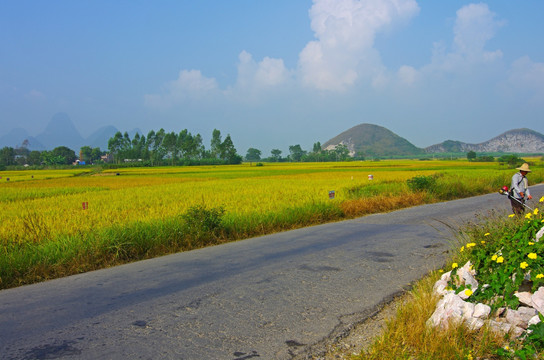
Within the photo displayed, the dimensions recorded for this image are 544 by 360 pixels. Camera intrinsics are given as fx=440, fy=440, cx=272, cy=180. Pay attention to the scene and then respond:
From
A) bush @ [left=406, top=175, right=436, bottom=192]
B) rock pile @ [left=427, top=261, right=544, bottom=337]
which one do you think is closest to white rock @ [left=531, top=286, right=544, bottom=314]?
rock pile @ [left=427, top=261, right=544, bottom=337]

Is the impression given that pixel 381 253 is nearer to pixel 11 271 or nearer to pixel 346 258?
pixel 346 258

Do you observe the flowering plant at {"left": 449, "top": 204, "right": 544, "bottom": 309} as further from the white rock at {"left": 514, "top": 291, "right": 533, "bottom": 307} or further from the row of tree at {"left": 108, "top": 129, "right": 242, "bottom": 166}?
the row of tree at {"left": 108, "top": 129, "right": 242, "bottom": 166}

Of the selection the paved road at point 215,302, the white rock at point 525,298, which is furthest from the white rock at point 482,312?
the paved road at point 215,302

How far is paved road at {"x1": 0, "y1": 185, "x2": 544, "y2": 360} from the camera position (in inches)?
165

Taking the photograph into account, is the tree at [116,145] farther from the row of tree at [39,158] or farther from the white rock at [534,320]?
the white rock at [534,320]

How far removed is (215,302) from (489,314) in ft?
9.94

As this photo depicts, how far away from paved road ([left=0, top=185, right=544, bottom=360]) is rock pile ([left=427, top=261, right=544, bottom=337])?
1.04 meters

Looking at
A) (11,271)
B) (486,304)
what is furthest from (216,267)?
(486,304)

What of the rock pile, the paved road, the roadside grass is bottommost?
the paved road

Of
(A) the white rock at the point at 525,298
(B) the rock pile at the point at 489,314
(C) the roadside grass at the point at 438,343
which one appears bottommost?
(C) the roadside grass at the point at 438,343

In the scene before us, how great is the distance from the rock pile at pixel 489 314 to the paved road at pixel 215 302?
1.04m

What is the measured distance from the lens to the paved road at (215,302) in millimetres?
4195

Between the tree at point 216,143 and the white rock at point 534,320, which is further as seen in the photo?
the tree at point 216,143

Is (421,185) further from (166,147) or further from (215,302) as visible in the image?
(166,147)
